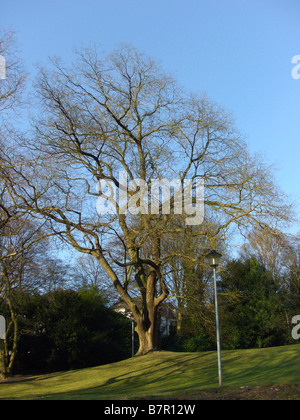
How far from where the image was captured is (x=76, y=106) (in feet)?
55.1

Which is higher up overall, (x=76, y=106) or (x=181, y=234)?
(x=76, y=106)

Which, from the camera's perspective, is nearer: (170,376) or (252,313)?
(170,376)

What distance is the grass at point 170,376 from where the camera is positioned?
10727 millimetres

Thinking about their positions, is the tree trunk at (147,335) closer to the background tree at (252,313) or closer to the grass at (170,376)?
the grass at (170,376)

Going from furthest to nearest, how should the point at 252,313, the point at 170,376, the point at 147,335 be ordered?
the point at 252,313 → the point at 147,335 → the point at 170,376

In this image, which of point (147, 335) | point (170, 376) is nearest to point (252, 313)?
point (147, 335)

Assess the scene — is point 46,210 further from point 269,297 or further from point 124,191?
point 269,297

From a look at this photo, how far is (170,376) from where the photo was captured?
13.3 metres

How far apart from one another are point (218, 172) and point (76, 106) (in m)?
6.68

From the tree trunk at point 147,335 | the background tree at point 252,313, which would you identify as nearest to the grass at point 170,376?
the tree trunk at point 147,335

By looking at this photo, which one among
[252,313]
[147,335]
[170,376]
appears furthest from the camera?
[252,313]

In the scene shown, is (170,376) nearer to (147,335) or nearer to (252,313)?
(147,335)
